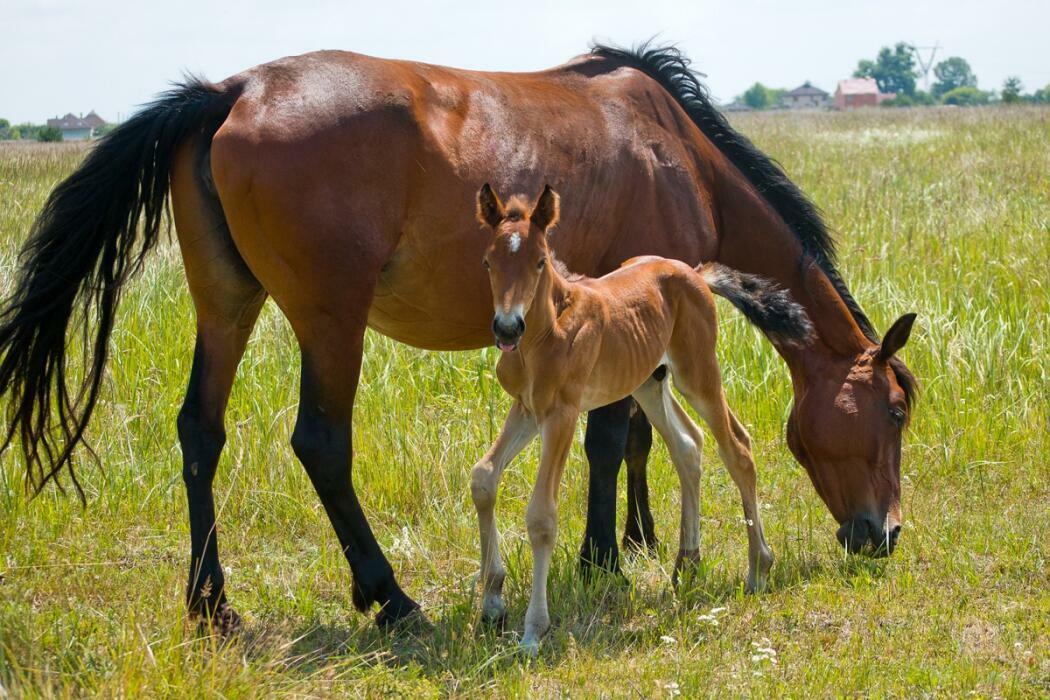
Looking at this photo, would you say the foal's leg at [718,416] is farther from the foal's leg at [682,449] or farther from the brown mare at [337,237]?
the brown mare at [337,237]

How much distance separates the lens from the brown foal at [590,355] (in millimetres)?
3881

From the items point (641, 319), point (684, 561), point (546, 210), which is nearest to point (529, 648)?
point (684, 561)

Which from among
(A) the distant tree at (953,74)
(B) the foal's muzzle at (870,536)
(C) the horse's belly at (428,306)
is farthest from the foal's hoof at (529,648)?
(A) the distant tree at (953,74)

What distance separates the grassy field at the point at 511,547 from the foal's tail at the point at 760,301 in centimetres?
Result: 100

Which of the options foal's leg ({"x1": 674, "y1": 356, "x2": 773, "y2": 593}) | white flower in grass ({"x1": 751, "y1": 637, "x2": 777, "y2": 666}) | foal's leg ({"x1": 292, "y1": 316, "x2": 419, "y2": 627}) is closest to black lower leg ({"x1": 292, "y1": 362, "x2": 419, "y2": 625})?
foal's leg ({"x1": 292, "y1": 316, "x2": 419, "y2": 627})

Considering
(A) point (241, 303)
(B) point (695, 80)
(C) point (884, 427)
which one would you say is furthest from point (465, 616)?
(B) point (695, 80)

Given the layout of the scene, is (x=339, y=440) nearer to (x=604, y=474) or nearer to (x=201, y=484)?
(x=201, y=484)

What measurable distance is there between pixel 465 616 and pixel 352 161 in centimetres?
186

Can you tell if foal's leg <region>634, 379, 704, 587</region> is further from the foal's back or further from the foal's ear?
the foal's ear

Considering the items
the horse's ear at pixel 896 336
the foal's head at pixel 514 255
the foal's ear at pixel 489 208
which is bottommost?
the horse's ear at pixel 896 336

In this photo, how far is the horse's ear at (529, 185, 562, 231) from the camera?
3852mm

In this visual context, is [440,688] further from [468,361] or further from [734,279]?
[468,361]

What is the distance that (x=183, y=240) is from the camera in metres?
4.51

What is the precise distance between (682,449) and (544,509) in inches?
42.5
